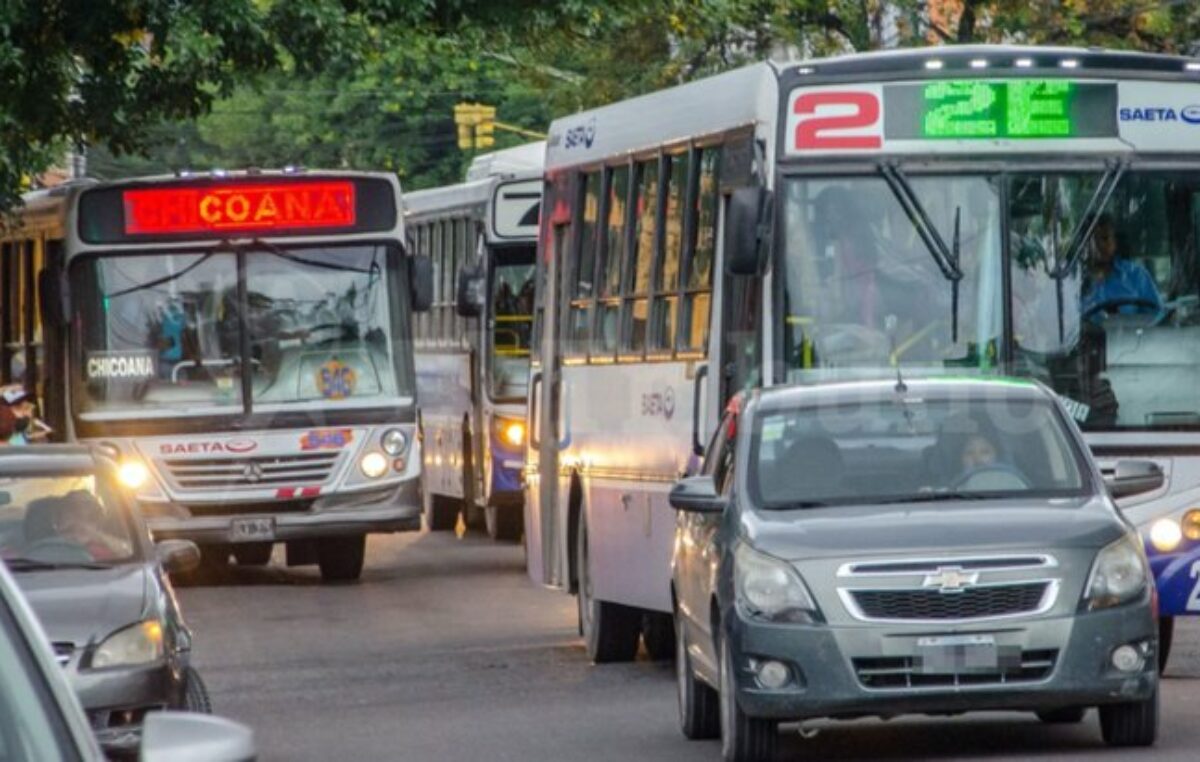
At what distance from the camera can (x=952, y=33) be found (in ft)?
124

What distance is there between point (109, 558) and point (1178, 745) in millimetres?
4267

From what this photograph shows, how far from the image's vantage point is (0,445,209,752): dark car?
12.3 m

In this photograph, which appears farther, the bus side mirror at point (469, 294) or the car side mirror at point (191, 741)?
the bus side mirror at point (469, 294)

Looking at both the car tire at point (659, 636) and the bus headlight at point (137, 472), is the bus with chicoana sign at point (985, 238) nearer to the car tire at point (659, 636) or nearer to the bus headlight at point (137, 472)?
the car tire at point (659, 636)

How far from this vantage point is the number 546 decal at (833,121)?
622 inches

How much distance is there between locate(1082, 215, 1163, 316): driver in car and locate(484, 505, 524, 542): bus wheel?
1614 centimetres

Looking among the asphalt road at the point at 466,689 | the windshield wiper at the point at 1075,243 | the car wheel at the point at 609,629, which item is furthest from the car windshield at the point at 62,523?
the car wheel at the point at 609,629

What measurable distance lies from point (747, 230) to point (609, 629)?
3.87 meters

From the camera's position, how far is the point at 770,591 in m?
12.4

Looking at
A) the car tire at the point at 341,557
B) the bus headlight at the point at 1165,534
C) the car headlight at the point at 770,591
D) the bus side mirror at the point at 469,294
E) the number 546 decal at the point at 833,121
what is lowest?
the car tire at the point at 341,557

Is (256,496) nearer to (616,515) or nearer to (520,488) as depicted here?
(520,488)

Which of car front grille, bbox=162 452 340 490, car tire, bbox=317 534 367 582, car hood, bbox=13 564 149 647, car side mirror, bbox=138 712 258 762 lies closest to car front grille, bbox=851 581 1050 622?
car hood, bbox=13 564 149 647

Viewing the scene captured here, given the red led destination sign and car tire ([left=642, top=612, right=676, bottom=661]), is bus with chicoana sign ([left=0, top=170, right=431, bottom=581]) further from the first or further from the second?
car tire ([left=642, top=612, right=676, bottom=661])

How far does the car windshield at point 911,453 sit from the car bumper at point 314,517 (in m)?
12.1
